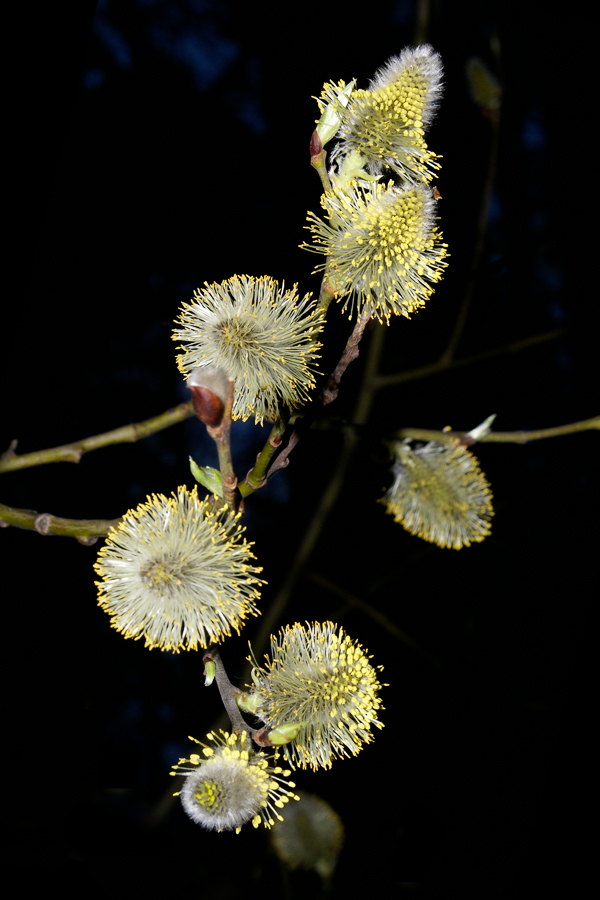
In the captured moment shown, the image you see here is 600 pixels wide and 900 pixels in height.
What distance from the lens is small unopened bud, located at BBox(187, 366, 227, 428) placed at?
40 cm

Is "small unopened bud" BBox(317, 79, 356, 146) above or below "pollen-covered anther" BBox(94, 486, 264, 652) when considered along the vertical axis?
above

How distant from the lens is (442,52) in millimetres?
874

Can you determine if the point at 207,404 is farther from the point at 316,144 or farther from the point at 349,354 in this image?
the point at 316,144

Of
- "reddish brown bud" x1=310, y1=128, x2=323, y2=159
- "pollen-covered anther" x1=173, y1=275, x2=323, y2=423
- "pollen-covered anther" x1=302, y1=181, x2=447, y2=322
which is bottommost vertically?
"pollen-covered anther" x1=173, y1=275, x2=323, y2=423

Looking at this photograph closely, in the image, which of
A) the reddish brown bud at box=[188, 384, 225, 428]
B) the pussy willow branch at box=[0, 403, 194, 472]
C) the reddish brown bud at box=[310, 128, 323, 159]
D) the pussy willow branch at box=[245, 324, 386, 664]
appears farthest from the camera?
the pussy willow branch at box=[245, 324, 386, 664]

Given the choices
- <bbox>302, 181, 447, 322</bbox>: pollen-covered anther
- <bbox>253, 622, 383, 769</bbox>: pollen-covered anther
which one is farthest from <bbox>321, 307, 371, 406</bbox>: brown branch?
<bbox>253, 622, 383, 769</bbox>: pollen-covered anther

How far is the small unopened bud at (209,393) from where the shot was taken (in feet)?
1.31

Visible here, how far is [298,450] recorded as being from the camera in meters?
0.96

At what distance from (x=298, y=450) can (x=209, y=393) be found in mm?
563

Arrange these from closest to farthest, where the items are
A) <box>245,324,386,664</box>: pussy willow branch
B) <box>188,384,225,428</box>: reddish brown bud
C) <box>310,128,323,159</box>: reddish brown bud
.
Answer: <box>188,384,225,428</box>: reddish brown bud
<box>310,128,323,159</box>: reddish brown bud
<box>245,324,386,664</box>: pussy willow branch

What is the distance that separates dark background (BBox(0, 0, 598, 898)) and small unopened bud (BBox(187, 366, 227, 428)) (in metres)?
0.39

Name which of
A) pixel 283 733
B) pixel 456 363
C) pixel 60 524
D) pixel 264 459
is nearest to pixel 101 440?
pixel 60 524

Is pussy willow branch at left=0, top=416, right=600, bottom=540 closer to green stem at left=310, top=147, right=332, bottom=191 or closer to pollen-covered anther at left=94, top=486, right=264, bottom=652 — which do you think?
pollen-covered anther at left=94, top=486, right=264, bottom=652

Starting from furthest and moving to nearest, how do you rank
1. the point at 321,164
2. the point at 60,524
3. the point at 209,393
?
the point at 60,524
the point at 321,164
the point at 209,393
